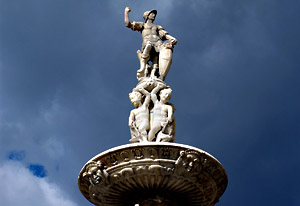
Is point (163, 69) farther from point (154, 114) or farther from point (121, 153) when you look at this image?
point (121, 153)

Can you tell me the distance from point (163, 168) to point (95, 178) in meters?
1.93

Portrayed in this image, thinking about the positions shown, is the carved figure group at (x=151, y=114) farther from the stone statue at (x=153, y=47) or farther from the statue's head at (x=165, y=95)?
the stone statue at (x=153, y=47)

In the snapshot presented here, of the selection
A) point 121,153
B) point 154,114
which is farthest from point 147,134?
point 121,153

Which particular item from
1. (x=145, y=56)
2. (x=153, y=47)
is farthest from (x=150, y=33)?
(x=145, y=56)

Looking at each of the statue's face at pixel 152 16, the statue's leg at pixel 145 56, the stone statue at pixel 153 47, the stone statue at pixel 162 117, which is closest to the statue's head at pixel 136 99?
the stone statue at pixel 162 117

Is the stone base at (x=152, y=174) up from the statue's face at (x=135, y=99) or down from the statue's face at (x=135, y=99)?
down

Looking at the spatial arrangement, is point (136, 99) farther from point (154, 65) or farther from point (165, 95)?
point (154, 65)

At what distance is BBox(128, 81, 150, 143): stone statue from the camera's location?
1792 cm

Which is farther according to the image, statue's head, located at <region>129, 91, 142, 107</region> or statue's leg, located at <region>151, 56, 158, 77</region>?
statue's leg, located at <region>151, 56, 158, 77</region>

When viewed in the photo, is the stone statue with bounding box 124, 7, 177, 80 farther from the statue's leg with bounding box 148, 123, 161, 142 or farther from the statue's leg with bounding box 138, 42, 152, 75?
the statue's leg with bounding box 148, 123, 161, 142

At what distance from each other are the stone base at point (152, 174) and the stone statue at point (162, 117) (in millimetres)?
1833

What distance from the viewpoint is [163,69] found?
66.4 ft

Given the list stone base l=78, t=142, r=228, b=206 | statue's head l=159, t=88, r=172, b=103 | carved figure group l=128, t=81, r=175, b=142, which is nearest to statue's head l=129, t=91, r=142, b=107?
carved figure group l=128, t=81, r=175, b=142

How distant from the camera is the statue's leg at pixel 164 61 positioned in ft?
66.2
